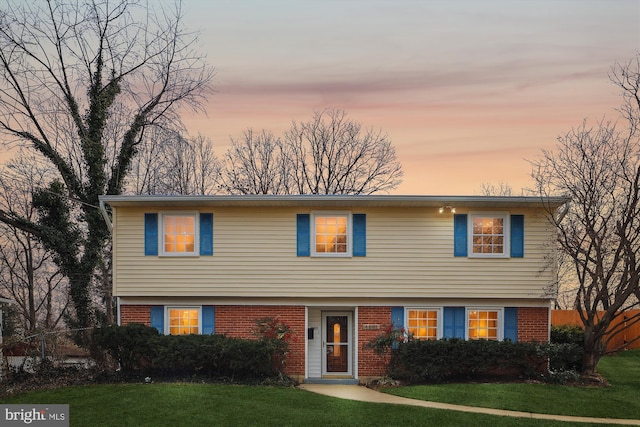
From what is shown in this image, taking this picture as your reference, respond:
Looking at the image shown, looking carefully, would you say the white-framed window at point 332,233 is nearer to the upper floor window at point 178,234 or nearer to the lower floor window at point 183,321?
the upper floor window at point 178,234

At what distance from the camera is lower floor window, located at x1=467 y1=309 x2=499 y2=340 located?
17641mm

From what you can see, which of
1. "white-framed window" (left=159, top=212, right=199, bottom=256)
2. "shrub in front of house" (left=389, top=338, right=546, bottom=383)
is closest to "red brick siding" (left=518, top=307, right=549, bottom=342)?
"shrub in front of house" (left=389, top=338, right=546, bottom=383)

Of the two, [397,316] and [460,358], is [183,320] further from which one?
[460,358]

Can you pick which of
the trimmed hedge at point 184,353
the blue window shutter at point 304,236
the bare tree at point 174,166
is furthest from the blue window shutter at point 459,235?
the bare tree at point 174,166

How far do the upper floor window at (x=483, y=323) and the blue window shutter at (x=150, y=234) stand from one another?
9.39m

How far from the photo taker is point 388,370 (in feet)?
56.3

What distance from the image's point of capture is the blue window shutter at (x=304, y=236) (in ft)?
57.6

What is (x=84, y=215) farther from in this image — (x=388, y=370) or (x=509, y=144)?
(x=509, y=144)

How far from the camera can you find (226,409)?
42.4 feet

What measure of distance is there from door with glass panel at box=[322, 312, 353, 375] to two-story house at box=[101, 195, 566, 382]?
536mm

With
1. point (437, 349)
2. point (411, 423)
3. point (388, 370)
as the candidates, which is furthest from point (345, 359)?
point (411, 423)

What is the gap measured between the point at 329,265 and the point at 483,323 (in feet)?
15.9

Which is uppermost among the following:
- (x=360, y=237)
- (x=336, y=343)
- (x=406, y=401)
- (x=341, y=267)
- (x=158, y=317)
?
(x=360, y=237)

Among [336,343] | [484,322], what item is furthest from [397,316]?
[484,322]
